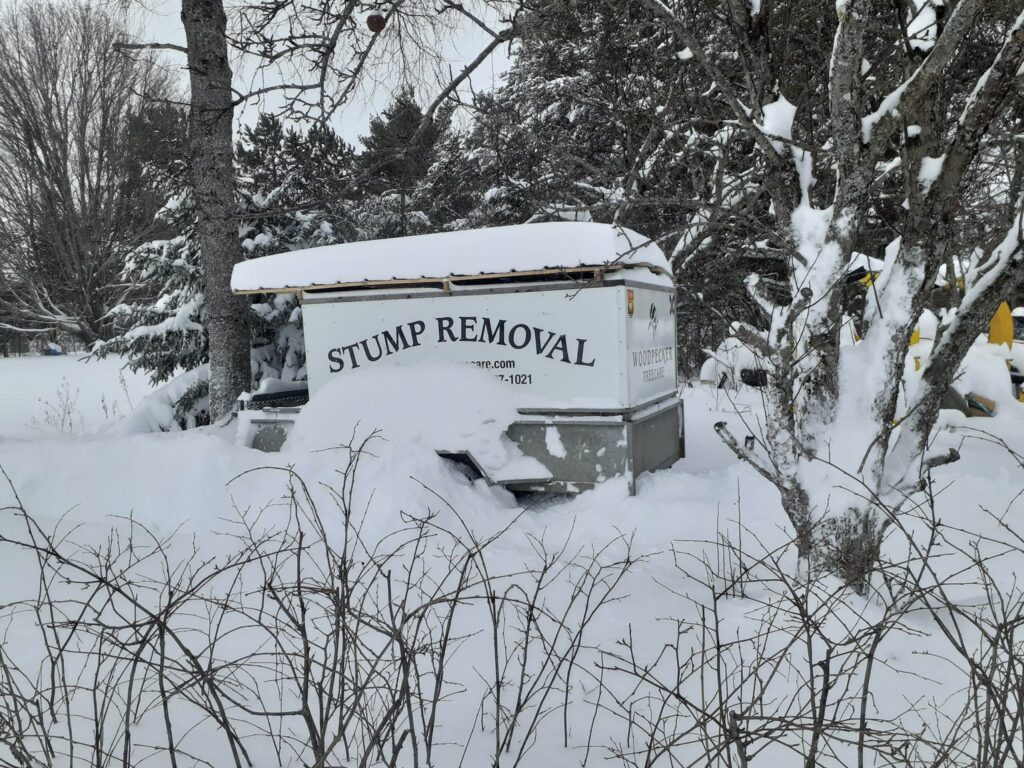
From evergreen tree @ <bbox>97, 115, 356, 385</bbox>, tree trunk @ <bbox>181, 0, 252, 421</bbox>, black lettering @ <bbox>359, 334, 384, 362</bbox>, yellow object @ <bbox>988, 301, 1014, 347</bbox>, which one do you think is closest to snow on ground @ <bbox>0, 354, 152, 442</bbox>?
evergreen tree @ <bbox>97, 115, 356, 385</bbox>

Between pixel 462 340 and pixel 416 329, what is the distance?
0.42 meters

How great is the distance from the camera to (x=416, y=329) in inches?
237

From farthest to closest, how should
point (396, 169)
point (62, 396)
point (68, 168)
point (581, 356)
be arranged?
point (68, 168), point (62, 396), point (396, 169), point (581, 356)

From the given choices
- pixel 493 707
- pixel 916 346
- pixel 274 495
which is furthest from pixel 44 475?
pixel 916 346

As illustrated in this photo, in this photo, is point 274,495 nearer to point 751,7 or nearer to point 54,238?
point 751,7

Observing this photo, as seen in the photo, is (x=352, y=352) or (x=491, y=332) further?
(x=352, y=352)

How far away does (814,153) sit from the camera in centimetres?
414

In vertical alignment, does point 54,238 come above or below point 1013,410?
above

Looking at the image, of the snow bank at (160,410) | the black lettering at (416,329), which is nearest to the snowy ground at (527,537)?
the black lettering at (416,329)

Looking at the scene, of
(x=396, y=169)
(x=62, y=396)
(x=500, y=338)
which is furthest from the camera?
(x=62, y=396)

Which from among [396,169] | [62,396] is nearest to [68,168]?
[62,396]

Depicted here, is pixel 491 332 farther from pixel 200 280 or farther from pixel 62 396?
pixel 62 396

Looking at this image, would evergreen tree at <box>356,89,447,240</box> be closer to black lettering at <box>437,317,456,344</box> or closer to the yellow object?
black lettering at <box>437,317,456,344</box>

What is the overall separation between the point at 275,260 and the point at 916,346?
267 inches
